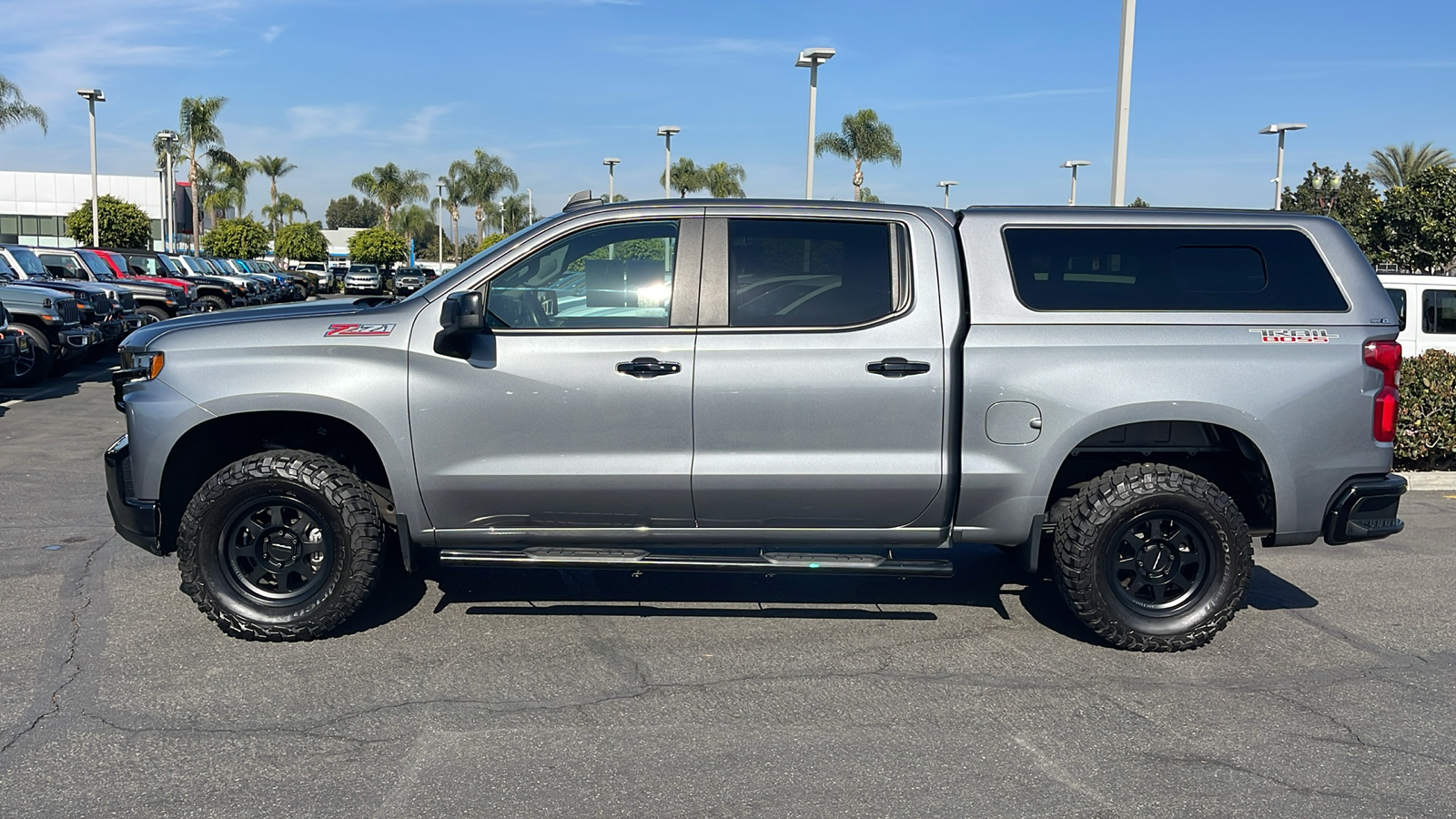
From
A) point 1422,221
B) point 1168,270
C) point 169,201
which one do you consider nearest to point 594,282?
point 1168,270

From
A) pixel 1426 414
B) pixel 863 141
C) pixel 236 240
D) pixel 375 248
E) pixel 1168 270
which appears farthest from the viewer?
pixel 375 248

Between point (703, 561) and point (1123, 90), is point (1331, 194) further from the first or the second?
point (703, 561)

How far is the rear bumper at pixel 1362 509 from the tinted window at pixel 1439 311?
452 inches

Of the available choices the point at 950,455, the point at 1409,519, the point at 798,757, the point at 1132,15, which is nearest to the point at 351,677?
the point at 798,757

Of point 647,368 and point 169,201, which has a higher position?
point 169,201

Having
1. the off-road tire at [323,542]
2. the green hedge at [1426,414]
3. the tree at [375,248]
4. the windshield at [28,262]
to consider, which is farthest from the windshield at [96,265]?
the tree at [375,248]

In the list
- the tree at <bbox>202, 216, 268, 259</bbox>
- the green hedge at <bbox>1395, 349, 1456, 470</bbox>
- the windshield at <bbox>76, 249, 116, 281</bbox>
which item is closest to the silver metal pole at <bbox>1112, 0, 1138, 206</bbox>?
the green hedge at <bbox>1395, 349, 1456, 470</bbox>

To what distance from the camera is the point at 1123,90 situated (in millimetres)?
11688

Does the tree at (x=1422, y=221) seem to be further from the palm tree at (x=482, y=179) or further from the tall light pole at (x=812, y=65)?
the palm tree at (x=482, y=179)

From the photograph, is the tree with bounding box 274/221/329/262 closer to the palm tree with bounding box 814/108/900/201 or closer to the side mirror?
the palm tree with bounding box 814/108/900/201

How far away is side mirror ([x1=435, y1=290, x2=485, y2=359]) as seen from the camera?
15.6ft

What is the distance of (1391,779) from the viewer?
3904 mm

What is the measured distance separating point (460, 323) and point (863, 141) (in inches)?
1507

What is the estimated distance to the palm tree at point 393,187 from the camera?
81750 millimetres
